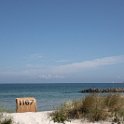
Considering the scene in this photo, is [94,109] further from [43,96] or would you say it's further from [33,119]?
[43,96]

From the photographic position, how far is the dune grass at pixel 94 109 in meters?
11.0

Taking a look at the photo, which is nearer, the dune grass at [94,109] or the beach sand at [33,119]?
the beach sand at [33,119]

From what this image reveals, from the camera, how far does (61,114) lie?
437 inches

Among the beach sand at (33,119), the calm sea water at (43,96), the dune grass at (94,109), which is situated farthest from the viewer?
the calm sea water at (43,96)

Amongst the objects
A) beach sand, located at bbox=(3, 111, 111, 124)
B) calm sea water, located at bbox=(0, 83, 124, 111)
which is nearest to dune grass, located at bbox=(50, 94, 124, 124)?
beach sand, located at bbox=(3, 111, 111, 124)

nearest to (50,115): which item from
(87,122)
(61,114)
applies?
(61,114)

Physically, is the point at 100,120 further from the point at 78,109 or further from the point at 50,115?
the point at 50,115

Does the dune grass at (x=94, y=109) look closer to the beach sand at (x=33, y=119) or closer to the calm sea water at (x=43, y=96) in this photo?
the beach sand at (x=33, y=119)

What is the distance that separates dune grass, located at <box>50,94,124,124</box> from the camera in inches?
434

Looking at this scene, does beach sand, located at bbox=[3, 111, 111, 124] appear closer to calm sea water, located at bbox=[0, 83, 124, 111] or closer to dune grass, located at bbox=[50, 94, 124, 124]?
dune grass, located at bbox=[50, 94, 124, 124]

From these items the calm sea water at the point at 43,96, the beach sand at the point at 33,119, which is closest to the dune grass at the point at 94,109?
the beach sand at the point at 33,119

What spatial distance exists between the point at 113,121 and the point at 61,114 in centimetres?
169

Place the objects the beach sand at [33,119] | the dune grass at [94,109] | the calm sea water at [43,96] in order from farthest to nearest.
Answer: the calm sea water at [43,96]
the dune grass at [94,109]
the beach sand at [33,119]

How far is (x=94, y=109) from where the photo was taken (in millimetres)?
11211
